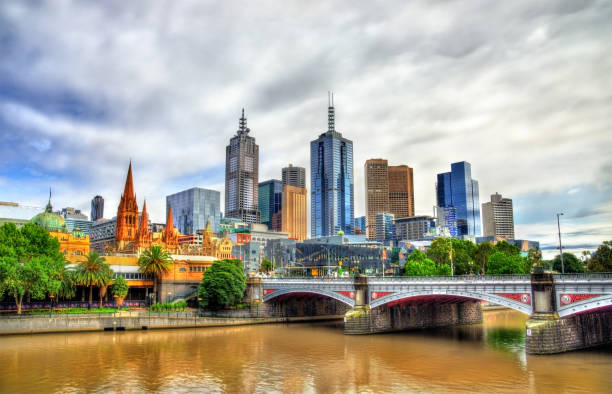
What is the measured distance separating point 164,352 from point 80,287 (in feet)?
153

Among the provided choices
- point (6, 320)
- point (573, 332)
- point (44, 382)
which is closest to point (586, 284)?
point (573, 332)

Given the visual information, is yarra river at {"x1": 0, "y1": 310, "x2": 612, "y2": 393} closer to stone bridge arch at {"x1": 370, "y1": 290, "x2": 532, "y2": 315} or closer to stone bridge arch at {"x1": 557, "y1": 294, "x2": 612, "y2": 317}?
stone bridge arch at {"x1": 557, "y1": 294, "x2": 612, "y2": 317}

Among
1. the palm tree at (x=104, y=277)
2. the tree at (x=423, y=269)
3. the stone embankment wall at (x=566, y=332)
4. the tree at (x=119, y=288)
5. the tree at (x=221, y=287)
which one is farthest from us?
the tree at (x=423, y=269)

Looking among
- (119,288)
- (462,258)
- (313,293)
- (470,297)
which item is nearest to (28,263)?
(119,288)

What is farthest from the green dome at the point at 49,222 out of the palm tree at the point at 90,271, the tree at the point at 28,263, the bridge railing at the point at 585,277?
the bridge railing at the point at 585,277

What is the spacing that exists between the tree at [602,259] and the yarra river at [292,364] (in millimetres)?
39787

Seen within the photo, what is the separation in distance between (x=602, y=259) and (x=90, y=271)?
102095 mm

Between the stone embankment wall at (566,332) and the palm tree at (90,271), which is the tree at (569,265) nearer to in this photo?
the stone embankment wall at (566,332)

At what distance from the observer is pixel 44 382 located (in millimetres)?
43500

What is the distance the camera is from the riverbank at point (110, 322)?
71562mm

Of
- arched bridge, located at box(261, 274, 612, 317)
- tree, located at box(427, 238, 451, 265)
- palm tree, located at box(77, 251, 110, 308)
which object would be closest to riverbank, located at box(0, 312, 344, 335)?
palm tree, located at box(77, 251, 110, 308)

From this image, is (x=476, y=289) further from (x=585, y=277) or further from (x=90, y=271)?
(x=90, y=271)

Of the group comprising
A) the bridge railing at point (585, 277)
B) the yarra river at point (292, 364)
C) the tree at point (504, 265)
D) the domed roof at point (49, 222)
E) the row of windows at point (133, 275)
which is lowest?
the yarra river at point (292, 364)

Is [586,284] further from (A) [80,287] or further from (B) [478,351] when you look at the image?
(A) [80,287]
